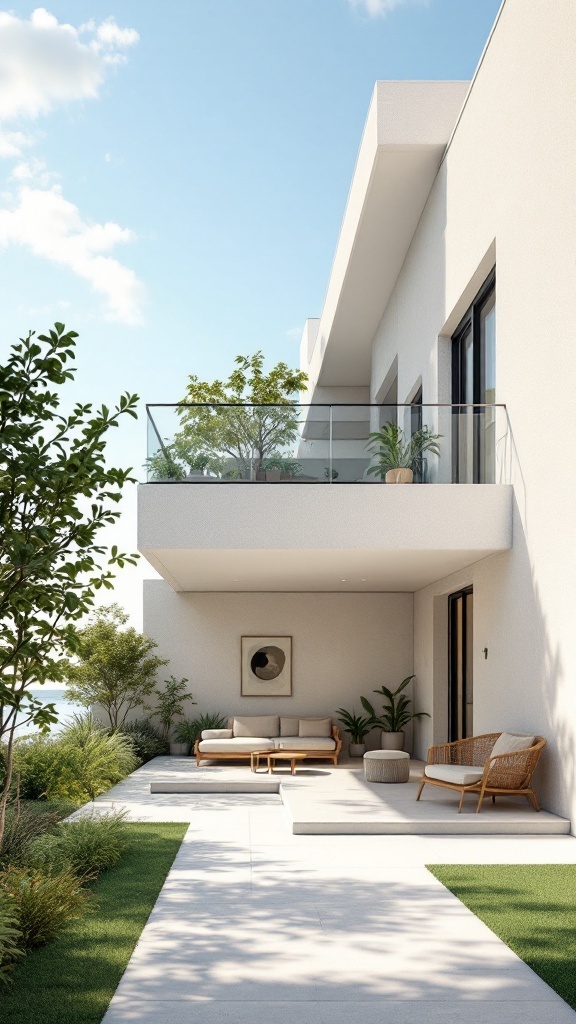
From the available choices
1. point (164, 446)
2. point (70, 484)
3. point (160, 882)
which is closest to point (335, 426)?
point (164, 446)

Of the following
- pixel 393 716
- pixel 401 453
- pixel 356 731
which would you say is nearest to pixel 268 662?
pixel 356 731

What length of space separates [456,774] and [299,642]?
328 inches

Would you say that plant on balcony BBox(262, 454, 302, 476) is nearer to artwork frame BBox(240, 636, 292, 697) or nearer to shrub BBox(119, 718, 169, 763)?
shrub BBox(119, 718, 169, 763)

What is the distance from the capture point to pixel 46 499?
14.1 ft

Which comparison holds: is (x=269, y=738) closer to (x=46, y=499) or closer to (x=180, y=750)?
(x=180, y=750)

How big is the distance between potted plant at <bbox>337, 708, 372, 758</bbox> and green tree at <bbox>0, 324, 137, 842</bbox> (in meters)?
13.8

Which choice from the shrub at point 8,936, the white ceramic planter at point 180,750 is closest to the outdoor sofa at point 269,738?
the white ceramic planter at point 180,750

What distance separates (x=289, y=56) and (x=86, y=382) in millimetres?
15537

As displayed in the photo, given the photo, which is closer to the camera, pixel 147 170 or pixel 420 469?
pixel 420 469

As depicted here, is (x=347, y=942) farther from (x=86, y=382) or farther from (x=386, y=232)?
(x=386, y=232)

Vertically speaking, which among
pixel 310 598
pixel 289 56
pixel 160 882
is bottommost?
pixel 160 882

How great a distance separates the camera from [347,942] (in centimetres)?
586

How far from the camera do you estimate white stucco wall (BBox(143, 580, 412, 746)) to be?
1864 centimetres

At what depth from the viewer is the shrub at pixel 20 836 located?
7.36 m
